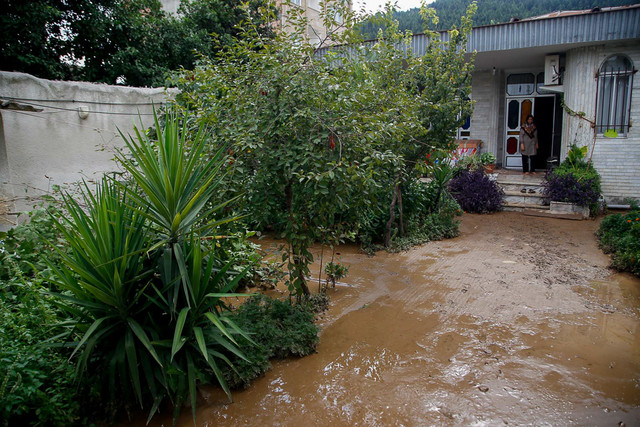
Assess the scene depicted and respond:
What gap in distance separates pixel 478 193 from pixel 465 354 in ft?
23.7

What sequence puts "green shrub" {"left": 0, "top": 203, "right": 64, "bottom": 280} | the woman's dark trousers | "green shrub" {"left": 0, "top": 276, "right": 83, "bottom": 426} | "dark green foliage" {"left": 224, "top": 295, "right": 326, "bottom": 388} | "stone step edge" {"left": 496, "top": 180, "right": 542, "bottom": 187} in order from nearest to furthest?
"green shrub" {"left": 0, "top": 276, "right": 83, "bottom": 426}
"dark green foliage" {"left": 224, "top": 295, "right": 326, "bottom": 388}
"green shrub" {"left": 0, "top": 203, "right": 64, "bottom": 280}
"stone step edge" {"left": 496, "top": 180, "right": 542, "bottom": 187}
the woman's dark trousers

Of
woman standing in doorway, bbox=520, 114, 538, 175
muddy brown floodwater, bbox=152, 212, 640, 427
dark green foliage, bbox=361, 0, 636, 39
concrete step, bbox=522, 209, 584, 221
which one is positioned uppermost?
dark green foliage, bbox=361, 0, 636, 39

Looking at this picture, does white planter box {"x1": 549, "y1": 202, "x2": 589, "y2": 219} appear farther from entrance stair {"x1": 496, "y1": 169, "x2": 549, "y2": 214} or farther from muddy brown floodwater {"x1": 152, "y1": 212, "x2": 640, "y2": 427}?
muddy brown floodwater {"x1": 152, "y1": 212, "x2": 640, "y2": 427}

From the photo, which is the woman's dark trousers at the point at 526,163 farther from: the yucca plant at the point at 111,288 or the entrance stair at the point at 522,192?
the yucca plant at the point at 111,288

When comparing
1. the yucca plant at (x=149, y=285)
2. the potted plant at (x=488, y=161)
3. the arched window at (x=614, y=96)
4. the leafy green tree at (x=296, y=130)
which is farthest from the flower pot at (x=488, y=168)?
the yucca plant at (x=149, y=285)

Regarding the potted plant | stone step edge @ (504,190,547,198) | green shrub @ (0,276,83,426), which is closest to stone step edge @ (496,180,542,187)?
stone step edge @ (504,190,547,198)

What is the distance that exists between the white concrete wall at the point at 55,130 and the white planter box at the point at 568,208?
28.7 feet

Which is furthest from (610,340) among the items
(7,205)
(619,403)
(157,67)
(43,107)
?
(157,67)

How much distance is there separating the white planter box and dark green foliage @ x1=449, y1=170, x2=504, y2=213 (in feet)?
3.87

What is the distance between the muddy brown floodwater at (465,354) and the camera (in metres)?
3.34

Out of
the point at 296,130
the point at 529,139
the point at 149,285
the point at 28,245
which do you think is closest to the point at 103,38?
the point at 28,245

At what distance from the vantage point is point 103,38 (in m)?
10.4

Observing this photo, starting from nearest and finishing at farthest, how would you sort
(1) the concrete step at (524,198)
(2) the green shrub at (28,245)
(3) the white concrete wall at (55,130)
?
(2) the green shrub at (28,245), (3) the white concrete wall at (55,130), (1) the concrete step at (524,198)

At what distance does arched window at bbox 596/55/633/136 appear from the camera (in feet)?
34.1
